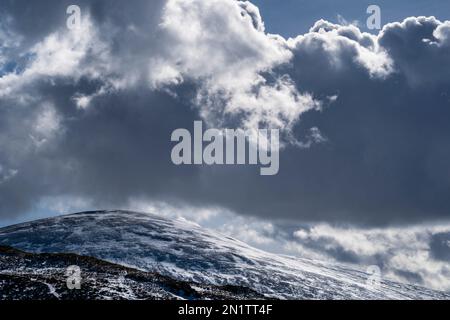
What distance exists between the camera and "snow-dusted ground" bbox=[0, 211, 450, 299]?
131 metres

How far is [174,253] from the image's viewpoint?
15350 centimetres

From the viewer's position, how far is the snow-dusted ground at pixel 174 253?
429ft

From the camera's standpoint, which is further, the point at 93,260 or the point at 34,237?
the point at 34,237

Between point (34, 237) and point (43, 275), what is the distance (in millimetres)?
81186

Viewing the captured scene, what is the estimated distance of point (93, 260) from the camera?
360 ft

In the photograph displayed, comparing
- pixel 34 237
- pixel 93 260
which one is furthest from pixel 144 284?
pixel 34 237

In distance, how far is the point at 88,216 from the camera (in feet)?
651
